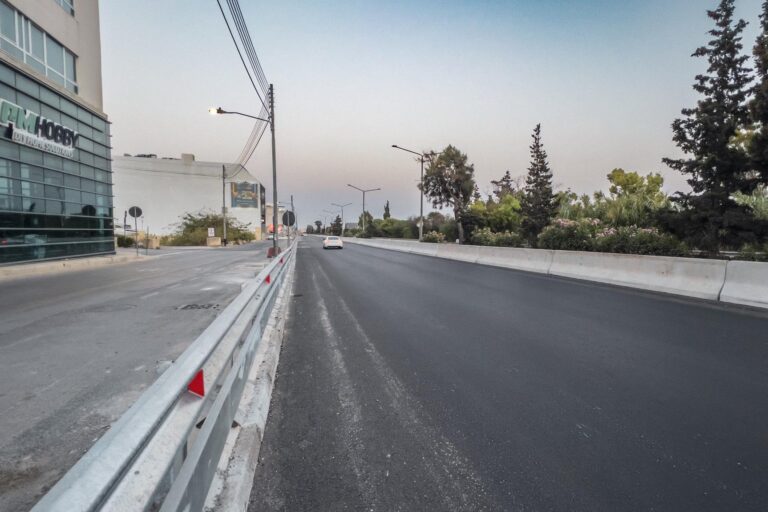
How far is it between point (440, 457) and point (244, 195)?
256 ft

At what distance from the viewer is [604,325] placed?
21.4ft

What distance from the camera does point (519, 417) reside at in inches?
131

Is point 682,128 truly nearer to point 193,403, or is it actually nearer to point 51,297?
point 193,403

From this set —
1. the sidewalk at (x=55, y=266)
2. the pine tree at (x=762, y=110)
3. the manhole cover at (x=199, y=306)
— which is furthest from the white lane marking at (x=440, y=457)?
the pine tree at (x=762, y=110)

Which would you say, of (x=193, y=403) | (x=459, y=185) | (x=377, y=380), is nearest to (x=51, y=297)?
(x=377, y=380)

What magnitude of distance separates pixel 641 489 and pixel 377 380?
247 centimetres

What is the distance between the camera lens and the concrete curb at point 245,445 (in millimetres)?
2125

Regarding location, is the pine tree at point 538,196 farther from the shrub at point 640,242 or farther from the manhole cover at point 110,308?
the manhole cover at point 110,308

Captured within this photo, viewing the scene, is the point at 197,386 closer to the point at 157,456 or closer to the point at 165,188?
the point at 157,456

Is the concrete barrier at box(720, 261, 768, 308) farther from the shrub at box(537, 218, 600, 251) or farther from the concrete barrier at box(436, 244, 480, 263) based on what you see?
the concrete barrier at box(436, 244, 480, 263)

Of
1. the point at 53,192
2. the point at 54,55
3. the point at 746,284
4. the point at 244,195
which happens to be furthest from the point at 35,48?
the point at 244,195

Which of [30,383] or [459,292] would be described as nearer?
[30,383]

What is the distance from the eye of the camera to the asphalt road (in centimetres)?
281

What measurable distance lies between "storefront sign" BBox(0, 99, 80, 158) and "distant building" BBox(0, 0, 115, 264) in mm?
37
